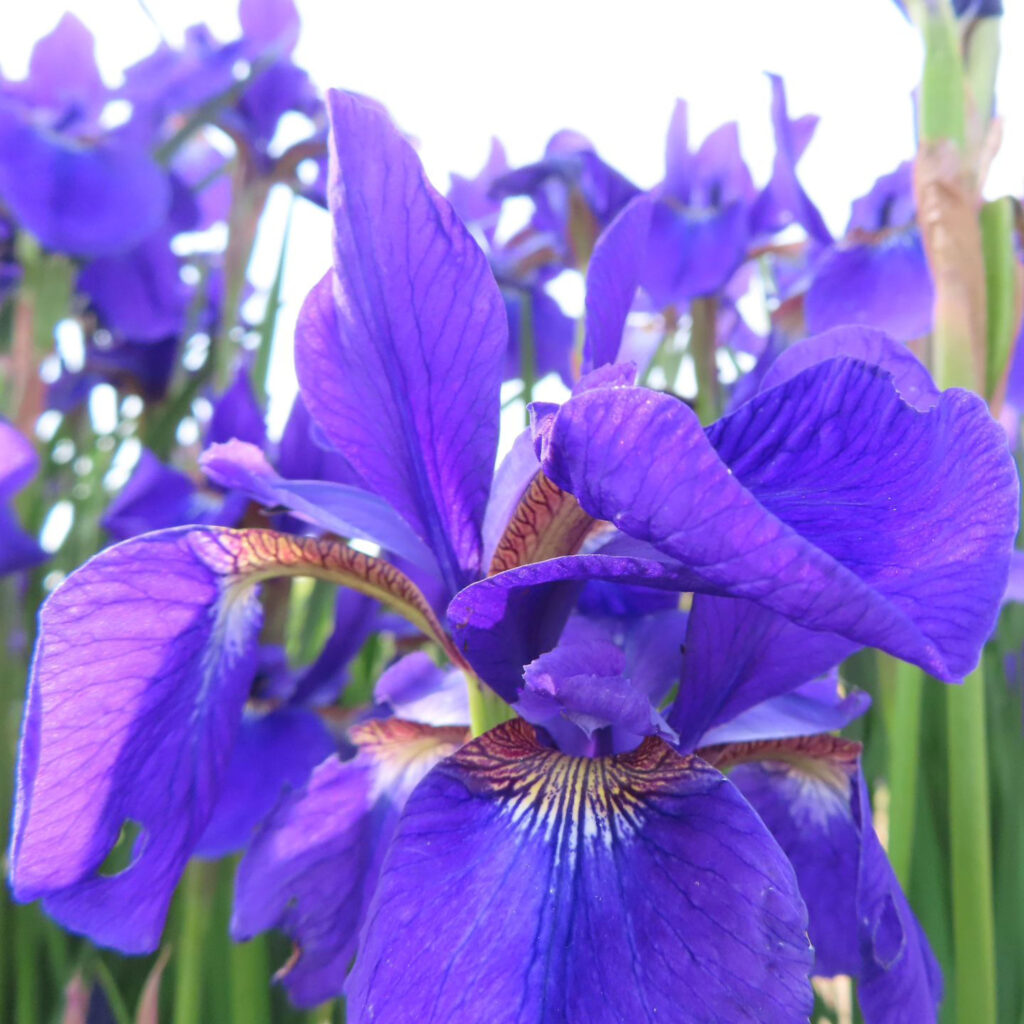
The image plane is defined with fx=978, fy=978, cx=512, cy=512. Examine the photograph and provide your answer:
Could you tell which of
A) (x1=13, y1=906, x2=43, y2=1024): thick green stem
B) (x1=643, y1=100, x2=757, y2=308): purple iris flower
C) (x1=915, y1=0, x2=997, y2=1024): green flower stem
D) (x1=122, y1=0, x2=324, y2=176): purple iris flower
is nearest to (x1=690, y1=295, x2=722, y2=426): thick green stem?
(x1=643, y1=100, x2=757, y2=308): purple iris flower

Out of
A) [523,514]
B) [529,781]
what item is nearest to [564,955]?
[529,781]

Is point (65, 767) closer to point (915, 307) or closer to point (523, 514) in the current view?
point (523, 514)

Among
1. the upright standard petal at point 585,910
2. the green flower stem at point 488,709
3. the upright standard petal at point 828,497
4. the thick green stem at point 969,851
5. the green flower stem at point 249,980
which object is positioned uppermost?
the upright standard petal at point 828,497

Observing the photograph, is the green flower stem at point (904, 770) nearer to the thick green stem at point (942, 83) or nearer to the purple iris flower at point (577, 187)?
the thick green stem at point (942, 83)

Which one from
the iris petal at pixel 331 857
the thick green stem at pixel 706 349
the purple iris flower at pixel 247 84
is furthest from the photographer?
the purple iris flower at pixel 247 84

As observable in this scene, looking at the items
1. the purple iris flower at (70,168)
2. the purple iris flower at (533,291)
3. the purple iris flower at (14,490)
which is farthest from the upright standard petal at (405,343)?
the purple iris flower at (533,291)

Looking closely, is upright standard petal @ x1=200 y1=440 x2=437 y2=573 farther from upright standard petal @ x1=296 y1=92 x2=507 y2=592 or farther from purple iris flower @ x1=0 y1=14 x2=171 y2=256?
purple iris flower @ x1=0 y1=14 x2=171 y2=256

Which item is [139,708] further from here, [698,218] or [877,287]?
[698,218]
